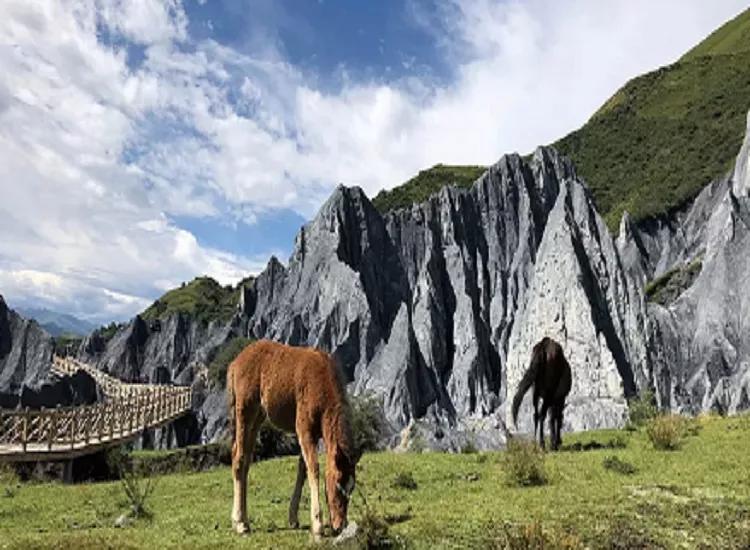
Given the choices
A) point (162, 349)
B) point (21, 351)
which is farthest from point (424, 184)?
point (21, 351)

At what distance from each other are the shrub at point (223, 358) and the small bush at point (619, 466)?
225 feet

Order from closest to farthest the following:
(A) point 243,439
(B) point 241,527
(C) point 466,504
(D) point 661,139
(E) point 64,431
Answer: (B) point 241,527
(A) point 243,439
(C) point 466,504
(E) point 64,431
(D) point 661,139

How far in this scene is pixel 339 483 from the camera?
33.2ft

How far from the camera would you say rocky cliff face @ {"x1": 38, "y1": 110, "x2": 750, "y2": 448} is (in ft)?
216

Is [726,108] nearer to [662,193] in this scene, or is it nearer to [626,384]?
[662,193]

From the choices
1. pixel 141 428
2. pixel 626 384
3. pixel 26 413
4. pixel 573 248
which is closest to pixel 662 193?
pixel 573 248

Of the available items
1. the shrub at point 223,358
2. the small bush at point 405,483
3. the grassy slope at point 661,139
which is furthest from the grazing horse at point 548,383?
the grassy slope at point 661,139

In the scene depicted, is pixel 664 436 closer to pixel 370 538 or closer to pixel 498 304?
pixel 370 538

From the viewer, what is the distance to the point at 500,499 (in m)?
13.4

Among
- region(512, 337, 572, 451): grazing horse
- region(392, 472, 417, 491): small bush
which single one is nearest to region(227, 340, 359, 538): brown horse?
region(392, 472, 417, 491): small bush

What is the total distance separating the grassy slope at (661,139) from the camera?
127 metres

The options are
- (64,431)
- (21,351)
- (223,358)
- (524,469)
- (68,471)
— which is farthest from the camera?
(223,358)

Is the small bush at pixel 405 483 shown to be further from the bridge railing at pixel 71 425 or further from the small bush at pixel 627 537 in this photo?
the bridge railing at pixel 71 425

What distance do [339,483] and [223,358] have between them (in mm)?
82794
